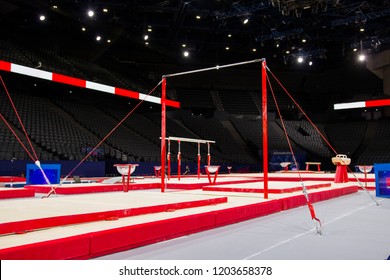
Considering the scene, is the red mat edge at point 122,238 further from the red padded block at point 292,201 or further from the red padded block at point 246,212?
the red padded block at point 292,201

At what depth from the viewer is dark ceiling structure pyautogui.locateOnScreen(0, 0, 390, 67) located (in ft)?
54.6

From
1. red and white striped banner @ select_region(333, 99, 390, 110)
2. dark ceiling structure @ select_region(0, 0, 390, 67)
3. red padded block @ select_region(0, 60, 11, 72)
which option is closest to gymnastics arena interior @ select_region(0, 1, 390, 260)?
red padded block @ select_region(0, 60, 11, 72)

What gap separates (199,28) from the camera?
20.1 m

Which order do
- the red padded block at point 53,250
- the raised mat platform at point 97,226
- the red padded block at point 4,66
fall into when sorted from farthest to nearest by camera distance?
the red padded block at point 4,66 → the raised mat platform at point 97,226 → the red padded block at point 53,250

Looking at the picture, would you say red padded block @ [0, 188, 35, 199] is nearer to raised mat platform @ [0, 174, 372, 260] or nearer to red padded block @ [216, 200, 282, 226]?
raised mat platform @ [0, 174, 372, 260]

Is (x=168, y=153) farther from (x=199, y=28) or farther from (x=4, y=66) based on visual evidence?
(x=199, y=28)

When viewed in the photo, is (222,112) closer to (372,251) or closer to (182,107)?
(182,107)

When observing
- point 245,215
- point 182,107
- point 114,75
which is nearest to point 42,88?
point 114,75

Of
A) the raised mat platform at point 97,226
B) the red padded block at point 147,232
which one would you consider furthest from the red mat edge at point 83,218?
the red padded block at point 147,232

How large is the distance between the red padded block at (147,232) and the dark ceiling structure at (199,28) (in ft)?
36.8

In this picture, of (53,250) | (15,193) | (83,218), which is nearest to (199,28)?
(15,193)

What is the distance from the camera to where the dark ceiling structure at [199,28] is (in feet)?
54.6
